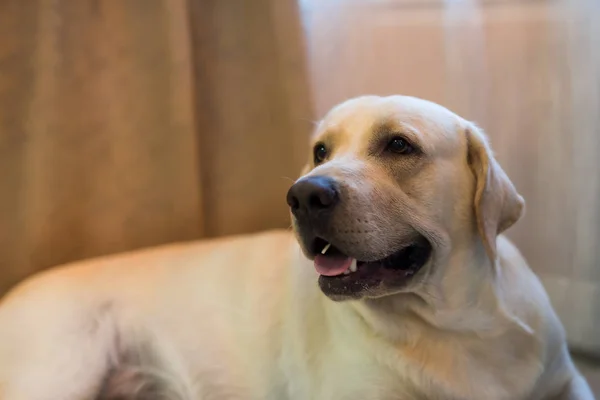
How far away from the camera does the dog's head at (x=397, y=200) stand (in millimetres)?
1233

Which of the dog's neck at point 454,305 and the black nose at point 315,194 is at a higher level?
the black nose at point 315,194

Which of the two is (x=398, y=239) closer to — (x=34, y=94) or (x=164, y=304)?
(x=164, y=304)

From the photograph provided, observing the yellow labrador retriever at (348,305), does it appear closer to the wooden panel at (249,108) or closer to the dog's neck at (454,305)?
the dog's neck at (454,305)

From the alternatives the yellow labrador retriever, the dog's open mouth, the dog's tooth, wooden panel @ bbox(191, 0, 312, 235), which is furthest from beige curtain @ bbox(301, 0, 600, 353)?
the dog's tooth

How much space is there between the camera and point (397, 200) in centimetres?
130

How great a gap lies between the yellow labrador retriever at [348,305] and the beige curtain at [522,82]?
0.36m

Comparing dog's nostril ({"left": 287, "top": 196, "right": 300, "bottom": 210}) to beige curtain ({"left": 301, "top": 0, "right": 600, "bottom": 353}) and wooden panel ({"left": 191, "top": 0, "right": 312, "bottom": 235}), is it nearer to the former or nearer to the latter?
wooden panel ({"left": 191, "top": 0, "right": 312, "bottom": 235})

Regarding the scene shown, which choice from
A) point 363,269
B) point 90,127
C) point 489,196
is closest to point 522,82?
point 489,196

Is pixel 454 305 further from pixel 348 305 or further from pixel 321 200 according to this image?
pixel 321 200

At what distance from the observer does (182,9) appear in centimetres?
186

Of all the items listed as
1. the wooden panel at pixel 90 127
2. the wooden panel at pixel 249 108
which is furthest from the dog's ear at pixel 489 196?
the wooden panel at pixel 90 127

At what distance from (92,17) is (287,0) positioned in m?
0.56

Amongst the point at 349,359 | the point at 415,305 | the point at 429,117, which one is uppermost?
the point at 429,117

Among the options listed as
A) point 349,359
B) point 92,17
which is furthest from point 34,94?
point 349,359
